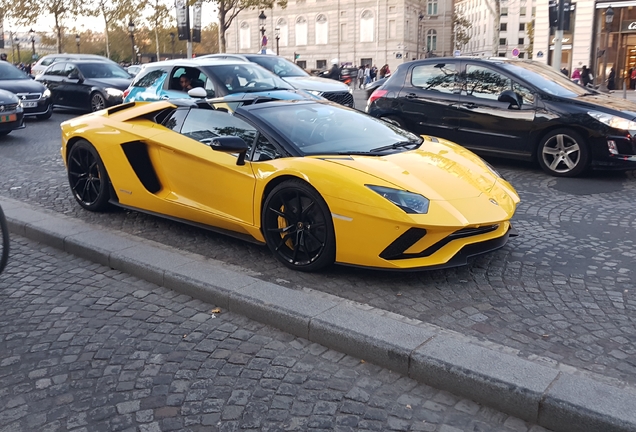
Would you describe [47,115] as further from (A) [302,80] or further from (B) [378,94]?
(B) [378,94]

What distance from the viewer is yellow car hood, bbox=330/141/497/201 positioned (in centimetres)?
432

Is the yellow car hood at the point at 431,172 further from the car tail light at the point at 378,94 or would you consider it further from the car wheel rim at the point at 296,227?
the car tail light at the point at 378,94

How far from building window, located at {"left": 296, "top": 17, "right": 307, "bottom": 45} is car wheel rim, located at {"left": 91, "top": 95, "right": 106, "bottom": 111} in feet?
243

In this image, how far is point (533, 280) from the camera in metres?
4.41

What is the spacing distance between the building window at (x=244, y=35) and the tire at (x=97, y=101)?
76538 mm

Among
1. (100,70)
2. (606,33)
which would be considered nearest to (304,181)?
(100,70)

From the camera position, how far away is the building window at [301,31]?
87.2 metres

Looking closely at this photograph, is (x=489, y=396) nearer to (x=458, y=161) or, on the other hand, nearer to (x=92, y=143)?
(x=458, y=161)

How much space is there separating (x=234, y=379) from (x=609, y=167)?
243 inches

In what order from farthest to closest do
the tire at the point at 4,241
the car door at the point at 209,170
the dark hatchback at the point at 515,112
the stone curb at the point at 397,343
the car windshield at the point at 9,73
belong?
1. the car windshield at the point at 9,73
2. the dark hatchback at the point at 515,112
3. the car door at the point at 209,170
4. the tire at the point at 4,241
5. the stone curb at the point at 397,343

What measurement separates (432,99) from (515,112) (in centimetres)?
134

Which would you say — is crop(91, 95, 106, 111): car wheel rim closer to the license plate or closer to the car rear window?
the license plate

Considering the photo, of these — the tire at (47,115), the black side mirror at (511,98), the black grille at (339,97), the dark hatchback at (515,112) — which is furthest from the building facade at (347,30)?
the black side mirror at (511,98)

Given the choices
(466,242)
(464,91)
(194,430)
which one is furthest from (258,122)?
(464,91)
